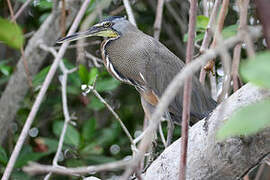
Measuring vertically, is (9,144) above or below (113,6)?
below

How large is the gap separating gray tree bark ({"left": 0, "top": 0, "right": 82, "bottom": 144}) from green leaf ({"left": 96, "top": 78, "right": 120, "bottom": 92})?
331 mm

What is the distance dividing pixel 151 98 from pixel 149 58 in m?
0.16

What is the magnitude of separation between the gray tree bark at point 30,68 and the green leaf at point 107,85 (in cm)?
33

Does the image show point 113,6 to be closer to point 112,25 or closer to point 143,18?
point 143,18

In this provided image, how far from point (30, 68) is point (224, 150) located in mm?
1571

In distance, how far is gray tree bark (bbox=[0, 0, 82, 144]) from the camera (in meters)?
2.31

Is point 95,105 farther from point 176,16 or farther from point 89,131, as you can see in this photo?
point 176,16

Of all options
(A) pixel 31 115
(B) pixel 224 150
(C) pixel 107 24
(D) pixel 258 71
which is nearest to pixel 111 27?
(C) pixel 107 24

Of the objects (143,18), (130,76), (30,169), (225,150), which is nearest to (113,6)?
(143,18)

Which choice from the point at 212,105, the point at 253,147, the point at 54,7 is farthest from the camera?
the point at 54,7

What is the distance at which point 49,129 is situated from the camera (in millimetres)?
2756

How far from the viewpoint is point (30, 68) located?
2361mm

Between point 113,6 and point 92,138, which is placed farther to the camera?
point 113,6

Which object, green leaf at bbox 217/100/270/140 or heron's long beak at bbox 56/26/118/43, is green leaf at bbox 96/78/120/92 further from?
green leaf at bbox 217/100/270/140
